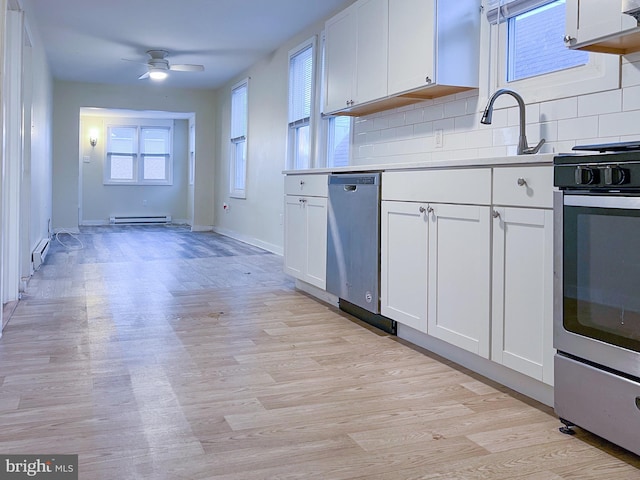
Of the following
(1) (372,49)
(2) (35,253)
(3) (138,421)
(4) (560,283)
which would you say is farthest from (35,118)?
(4) (560,283)

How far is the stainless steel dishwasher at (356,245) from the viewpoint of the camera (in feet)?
10.6

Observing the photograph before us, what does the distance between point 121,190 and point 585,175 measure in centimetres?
1162

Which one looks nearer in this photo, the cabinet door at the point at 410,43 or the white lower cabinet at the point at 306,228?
the cabinet door at the point at 410,43

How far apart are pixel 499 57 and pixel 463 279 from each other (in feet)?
4.73

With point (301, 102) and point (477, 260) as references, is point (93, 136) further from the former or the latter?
point (477, 260)

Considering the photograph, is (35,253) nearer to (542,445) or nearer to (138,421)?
(138,421)

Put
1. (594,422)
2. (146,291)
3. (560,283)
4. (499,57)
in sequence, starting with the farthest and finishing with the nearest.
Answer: (146,291), (499,57), (560,283), (594,422)

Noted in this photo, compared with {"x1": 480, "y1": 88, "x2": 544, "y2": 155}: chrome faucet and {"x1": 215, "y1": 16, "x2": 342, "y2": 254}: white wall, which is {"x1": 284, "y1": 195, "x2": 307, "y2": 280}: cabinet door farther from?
Result: {"x1": 215, "y1": 16, "x2": 342, "y2": 254}: white wall

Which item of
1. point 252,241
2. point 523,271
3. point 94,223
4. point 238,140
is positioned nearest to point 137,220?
point 94,223

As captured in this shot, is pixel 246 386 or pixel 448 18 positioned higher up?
pixel 448 18

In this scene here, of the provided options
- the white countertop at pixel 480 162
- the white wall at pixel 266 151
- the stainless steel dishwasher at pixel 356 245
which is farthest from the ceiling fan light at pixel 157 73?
the white countertop at pixel 480 162

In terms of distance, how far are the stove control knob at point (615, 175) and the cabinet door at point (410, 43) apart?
173 centimetres

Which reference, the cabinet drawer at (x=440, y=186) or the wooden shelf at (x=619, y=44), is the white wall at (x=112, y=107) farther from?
the wooden shelf at (x=619, y=44)

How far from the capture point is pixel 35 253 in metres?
5.48
